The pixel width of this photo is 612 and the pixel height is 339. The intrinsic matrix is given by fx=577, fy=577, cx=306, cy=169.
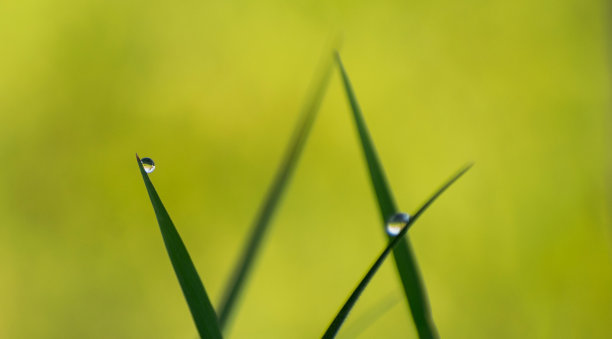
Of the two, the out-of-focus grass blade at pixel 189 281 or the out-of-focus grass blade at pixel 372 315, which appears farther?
the out-of-focus grass blade at pixel 372 315

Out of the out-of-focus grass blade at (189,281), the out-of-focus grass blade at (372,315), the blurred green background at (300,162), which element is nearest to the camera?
the out-of-focus grass blade at (189,281)

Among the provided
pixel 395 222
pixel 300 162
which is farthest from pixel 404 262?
pixel 300 162

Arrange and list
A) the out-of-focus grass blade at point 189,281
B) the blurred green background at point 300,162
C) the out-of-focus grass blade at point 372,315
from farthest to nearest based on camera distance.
A: 1. the blurred green background at point 300,162
2. the out-of-focus grass blade at point 372,315
3. the out-of-focus grass blade at point 189,281

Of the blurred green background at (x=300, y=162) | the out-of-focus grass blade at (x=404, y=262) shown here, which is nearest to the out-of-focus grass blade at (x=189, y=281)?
the out-of-focus grass blade at (x=404, y=262)

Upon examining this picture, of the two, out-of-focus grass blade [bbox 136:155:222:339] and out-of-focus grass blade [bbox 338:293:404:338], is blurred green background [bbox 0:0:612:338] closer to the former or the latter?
out-of-focus grass blade [bbox 338:293:404:338]

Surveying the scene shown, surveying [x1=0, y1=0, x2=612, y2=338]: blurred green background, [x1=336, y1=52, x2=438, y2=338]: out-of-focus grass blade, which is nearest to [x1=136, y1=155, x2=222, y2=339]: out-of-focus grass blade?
[x1=336, y1=52, x2=438, y2=338]: out-of-focus grass blade

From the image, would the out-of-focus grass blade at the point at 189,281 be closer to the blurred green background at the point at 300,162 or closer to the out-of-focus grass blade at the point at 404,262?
the out-of-focus grass blade at the point at 404,262
